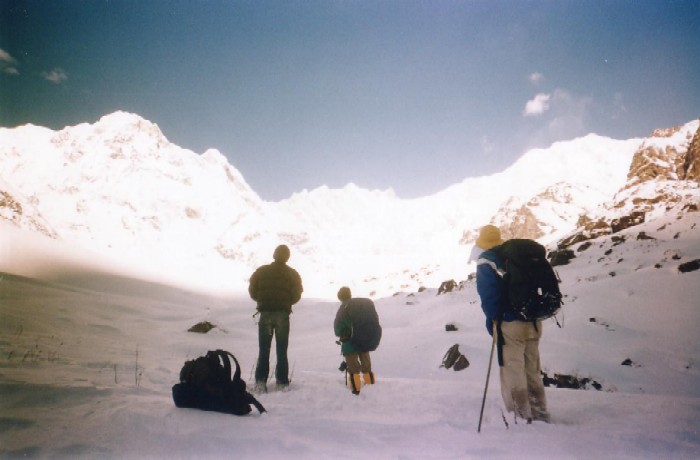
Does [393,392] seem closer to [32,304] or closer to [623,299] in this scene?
[623,299]

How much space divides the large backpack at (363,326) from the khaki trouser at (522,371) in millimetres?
2858

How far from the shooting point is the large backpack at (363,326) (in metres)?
6.64

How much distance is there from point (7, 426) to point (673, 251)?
2070 centimetres

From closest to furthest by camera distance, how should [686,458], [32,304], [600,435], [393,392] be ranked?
[686,458] → [600,435] → [393,392] → [32,304]

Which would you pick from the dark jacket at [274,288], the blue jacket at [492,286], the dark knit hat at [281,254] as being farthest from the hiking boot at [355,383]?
the blue jacket at [492,286]

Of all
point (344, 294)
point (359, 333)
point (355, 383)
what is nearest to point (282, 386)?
point (355, 383)

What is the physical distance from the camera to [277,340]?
20.1ft

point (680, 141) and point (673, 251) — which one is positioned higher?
point (680, 141)

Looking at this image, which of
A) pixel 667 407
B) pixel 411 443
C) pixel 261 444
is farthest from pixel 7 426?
pixel 667 407

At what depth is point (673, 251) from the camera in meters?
16.2

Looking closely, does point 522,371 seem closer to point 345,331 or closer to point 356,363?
point 356,363

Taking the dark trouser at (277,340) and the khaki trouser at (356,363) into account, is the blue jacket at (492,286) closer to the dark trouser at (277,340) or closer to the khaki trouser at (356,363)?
the khaki trouser at (356,363)

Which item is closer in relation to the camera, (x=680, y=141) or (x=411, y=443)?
(x=411, y=443)

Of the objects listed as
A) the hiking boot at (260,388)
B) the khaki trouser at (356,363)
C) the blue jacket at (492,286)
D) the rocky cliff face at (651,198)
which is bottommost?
the hiking boot at (260,388)
